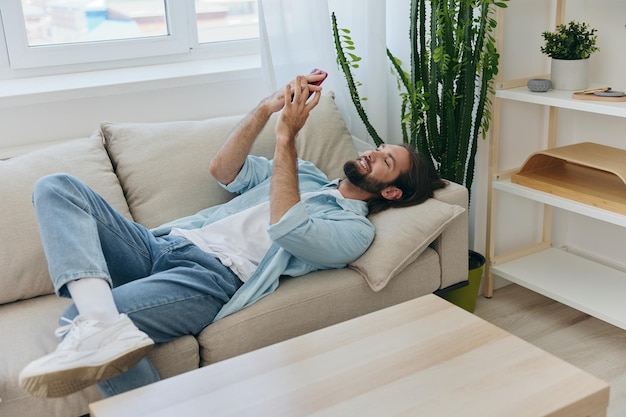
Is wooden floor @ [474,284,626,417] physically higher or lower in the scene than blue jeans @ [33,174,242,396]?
lower

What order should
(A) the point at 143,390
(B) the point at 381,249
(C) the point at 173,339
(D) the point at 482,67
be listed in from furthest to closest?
(D) the point at 482,67, (B) the point at 381,249, (C) the point at 173,339, (A) the point at 143,390

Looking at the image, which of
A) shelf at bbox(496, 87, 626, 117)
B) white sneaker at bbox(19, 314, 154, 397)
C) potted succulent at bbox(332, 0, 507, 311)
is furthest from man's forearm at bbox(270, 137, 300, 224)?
shelf at bbox(496, 87, 626, 117)

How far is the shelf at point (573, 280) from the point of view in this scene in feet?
8.15

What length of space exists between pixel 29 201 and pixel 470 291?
1.54m

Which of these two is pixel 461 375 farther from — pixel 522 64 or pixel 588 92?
pixel 522 64

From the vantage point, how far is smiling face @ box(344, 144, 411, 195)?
2.27m

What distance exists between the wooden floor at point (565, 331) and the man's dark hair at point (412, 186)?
680 mm

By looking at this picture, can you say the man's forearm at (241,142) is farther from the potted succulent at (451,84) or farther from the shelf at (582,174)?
the shelf at (582,174)

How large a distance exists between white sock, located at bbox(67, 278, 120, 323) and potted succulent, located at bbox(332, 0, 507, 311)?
129 centimetres

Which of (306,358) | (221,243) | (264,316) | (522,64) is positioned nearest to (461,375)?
(306,358)

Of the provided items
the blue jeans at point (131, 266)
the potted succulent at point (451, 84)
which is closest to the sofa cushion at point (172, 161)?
the blue jeans at point (131, 266)

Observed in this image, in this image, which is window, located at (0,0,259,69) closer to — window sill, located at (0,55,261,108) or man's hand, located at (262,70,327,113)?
window sill, located at (0,55,261,108)

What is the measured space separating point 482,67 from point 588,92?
0.36 m

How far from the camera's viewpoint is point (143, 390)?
1549 mm
